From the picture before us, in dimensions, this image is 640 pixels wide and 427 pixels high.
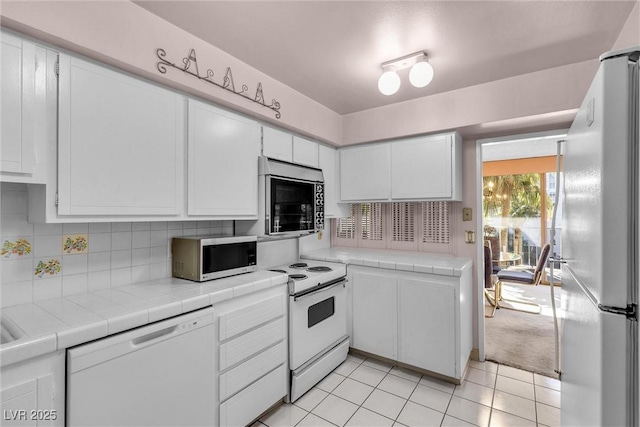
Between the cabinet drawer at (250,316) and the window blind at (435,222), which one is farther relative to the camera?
the window blind at (435,222)

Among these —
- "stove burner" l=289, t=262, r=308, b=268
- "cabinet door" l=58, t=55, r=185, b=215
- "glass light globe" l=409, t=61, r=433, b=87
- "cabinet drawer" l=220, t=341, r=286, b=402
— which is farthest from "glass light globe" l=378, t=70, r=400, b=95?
"cabinet drawer" l=220, t=341, r=286, b=402

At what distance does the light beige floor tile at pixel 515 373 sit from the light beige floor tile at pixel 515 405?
31 cm

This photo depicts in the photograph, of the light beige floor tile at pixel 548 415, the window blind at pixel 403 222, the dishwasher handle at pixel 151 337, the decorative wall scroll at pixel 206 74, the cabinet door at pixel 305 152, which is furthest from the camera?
the window blind at pixel 403 222

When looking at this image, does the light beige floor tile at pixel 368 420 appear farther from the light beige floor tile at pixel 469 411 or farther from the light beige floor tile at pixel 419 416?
the light beige floor tile at pixel 469 411

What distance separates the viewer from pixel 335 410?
211cm

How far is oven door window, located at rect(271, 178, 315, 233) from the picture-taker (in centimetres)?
239

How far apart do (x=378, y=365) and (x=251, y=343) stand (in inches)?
53.7

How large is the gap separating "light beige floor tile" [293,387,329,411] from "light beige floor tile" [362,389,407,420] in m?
0.32

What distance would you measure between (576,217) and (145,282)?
2265 millimetres

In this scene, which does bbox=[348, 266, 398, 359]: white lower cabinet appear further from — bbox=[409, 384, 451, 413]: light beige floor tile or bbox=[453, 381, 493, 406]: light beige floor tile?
bbox=[453, 381, 493, 406]: light beige floor tile

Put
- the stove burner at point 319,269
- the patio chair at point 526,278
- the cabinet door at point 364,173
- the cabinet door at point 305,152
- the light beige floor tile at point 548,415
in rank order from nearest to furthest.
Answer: the light beige floor tile at point 548,415 < the stove burner at point 319,269 < the cabinet door at point 305,152 < the cabinet door at point 364,173 < the patio chair at point 526,278

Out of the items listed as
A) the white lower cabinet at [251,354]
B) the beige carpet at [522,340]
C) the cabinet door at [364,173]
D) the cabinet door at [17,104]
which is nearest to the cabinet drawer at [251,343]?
the white lower cabinet at [251,354]

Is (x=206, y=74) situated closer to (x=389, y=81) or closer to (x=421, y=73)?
(x=389, y=81)

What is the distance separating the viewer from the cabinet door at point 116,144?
1.39 m
